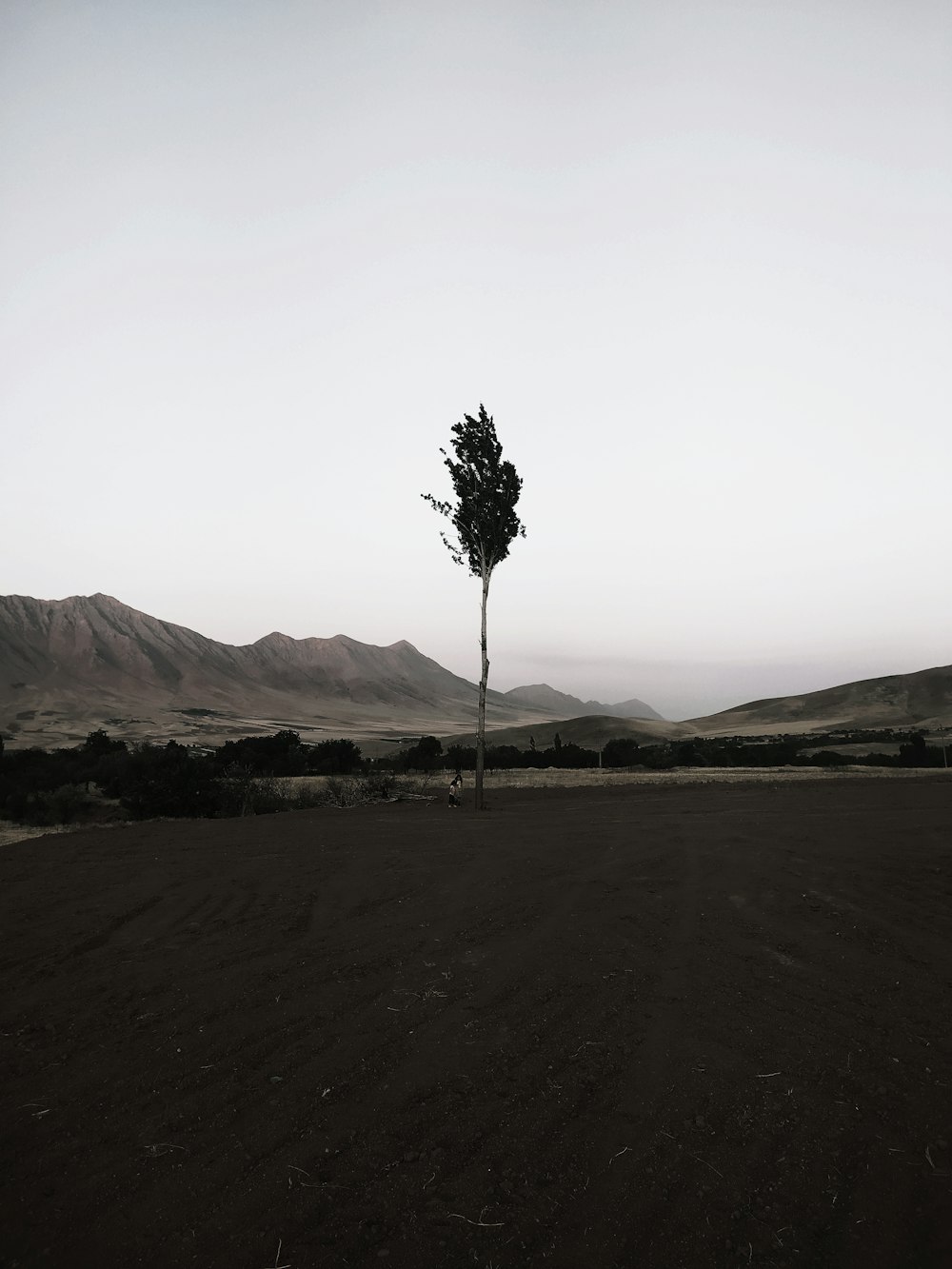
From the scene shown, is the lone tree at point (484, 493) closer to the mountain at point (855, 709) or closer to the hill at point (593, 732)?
the hill at point (593, 732)

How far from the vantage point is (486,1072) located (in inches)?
191

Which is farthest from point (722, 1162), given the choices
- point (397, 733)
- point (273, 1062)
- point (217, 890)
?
point (397, 733)

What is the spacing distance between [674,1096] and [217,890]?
8208 millimetres

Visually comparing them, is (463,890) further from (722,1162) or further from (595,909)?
(722,1162)

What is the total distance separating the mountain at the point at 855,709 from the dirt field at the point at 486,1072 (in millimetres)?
99659

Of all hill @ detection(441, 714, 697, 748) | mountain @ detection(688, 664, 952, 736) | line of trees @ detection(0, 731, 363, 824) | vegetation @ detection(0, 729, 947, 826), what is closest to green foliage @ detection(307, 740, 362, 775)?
vegetation @ detection(0, 729, 947, 826)

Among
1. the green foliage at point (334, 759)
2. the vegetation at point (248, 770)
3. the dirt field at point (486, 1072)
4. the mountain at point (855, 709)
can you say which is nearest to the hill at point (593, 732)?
the mountain at point (855, 709)

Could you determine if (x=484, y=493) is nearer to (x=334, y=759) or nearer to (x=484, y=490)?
(x=484, y=490)

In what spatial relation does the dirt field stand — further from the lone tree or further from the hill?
the hill

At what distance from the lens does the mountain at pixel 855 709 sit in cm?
10596

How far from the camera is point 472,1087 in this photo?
4.65 metres

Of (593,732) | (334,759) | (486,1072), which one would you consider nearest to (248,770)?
(334,759)

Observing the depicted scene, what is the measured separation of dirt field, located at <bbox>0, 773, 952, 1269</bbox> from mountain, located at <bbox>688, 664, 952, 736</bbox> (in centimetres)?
9966

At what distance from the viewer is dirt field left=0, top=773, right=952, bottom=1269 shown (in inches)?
134
